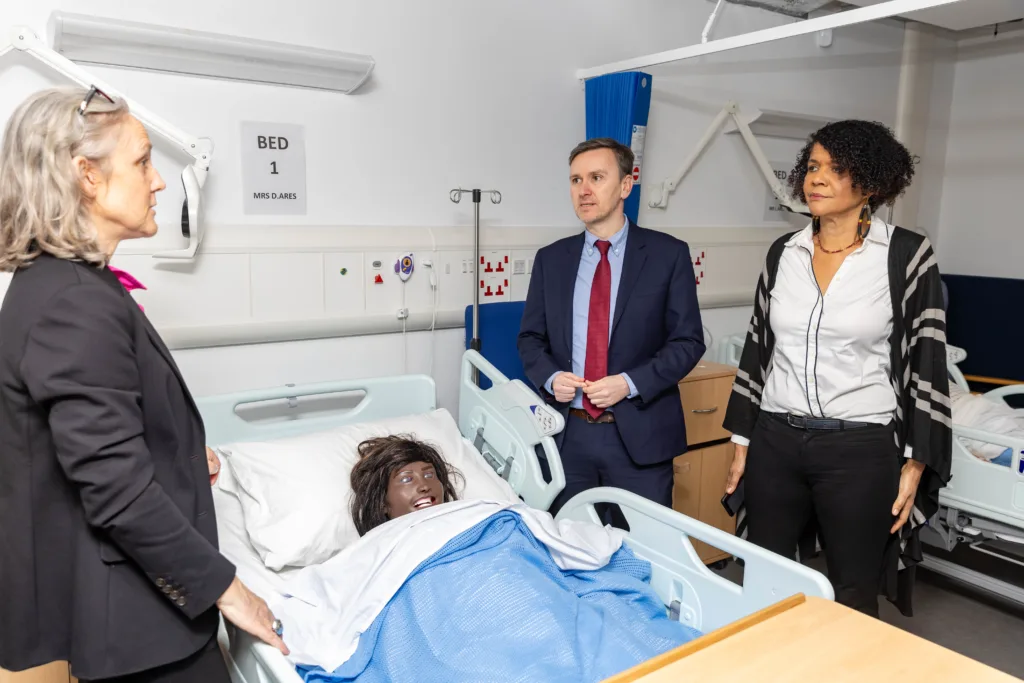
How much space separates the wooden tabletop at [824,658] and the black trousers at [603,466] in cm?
97

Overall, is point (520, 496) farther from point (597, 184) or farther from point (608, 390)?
point (597, 184)

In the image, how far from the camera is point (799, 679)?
1210 mm

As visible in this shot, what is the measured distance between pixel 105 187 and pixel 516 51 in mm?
2229

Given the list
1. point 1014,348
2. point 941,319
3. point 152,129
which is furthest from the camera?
point 1014,348

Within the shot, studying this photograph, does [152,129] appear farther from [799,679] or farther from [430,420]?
[799,679]

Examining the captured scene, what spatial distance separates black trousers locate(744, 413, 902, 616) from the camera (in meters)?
2.03

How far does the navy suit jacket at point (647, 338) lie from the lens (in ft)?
7.61

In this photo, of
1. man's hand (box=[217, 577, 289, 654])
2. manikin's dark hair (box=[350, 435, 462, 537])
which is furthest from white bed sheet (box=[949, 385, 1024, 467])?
man's hand (box=[217, 577, 289, 654])

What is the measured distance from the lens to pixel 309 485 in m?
2.21

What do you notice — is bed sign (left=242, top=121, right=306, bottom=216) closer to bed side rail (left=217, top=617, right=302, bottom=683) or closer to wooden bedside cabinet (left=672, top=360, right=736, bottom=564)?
bed side rail (left=217, top=617, right=302, bottom=683)

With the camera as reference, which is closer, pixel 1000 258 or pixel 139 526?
pixel 139 526

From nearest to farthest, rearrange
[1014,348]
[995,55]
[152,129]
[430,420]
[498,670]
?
[498,670], [152,129], [430,420], [1014,348], [995,55]

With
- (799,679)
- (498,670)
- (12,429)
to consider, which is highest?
(12,429)

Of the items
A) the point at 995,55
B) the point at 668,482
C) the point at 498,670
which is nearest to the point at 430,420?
the point at 668,482
